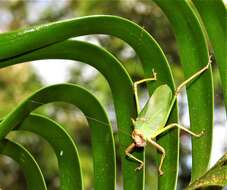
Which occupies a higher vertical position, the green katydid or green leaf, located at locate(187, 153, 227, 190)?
the green katydid

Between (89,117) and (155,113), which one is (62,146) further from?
(155,113)

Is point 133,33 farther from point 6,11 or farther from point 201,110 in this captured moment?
point 6,11

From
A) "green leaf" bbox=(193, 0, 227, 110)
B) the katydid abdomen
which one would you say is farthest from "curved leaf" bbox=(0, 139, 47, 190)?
"green leaf" bbox=(193, 0, 227, 110)

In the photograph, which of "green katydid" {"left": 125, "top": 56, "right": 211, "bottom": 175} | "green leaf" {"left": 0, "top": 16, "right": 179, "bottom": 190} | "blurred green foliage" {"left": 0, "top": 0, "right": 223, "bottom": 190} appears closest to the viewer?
"green leaf" {"left": 0, "top": 16, "right": 179, "bottom": 190}

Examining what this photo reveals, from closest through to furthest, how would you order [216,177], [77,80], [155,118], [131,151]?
[216,177], [131,151], [155,118], [77,80]

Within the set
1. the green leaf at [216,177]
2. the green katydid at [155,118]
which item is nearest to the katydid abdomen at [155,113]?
the green katydid at [155,118]

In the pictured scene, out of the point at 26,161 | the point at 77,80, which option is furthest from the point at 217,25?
the point at 77,80

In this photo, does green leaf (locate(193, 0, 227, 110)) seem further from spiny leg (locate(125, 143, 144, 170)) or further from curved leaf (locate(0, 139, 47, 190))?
curved leaf (locate(0, 139, 47, 190))
